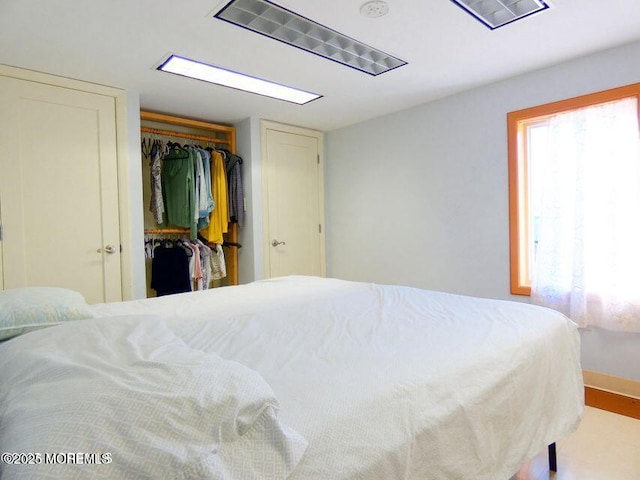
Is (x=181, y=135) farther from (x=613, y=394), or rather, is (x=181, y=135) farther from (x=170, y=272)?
(x=613, y=394)

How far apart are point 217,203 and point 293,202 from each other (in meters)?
0.83

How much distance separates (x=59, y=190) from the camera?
2559mm

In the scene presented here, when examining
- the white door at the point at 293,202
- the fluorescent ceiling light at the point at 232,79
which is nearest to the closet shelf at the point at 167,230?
the white door at the point at 293,202

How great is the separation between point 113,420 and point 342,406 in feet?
1.50

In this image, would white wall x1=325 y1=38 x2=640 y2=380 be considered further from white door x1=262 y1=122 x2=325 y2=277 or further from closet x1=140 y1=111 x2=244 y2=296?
closet x1=140 y1=111 x2=244 y2=296

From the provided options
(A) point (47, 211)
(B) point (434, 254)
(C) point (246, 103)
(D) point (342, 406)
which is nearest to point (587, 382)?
(B) point (434, 254)

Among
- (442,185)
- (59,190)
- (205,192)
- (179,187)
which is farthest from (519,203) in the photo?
(59,190)

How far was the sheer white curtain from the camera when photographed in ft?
7.46

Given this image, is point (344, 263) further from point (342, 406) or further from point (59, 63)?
point (342, 406)

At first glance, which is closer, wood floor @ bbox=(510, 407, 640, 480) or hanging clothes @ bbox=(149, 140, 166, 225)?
wood floor @ bbox=(510, 407, 640, 480)

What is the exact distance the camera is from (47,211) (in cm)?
252

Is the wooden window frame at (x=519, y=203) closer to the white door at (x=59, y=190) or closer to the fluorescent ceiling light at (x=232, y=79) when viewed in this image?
the fluorescent ceiling light at (x=232, y=79)

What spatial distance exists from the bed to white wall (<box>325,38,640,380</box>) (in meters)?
1.44

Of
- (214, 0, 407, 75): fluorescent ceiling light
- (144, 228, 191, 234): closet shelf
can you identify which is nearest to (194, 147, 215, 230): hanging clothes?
(144, 228, 191, 234): closet shelf
